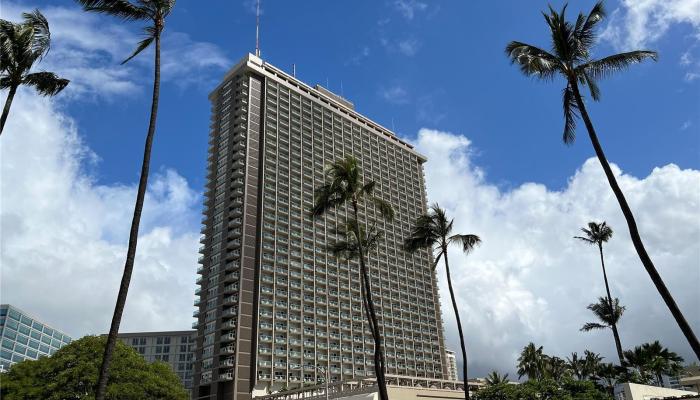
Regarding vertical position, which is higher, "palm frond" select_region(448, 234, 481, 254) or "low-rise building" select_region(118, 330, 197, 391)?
"low-rise building" select_region(118, 330, 197, 391)

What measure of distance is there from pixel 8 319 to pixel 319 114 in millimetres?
122251

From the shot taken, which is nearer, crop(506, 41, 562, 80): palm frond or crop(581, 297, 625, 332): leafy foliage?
crop(506, 41, 562, 80): palm frond

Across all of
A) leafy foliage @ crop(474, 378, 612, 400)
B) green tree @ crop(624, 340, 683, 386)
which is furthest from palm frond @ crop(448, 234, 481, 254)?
green tree @ crop(624, 340, 683, 386)

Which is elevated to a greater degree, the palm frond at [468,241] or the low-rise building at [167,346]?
the low-rise building at [167,346]

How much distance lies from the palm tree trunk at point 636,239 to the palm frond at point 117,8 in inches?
699

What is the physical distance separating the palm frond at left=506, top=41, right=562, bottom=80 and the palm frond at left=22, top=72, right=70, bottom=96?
1951 cm

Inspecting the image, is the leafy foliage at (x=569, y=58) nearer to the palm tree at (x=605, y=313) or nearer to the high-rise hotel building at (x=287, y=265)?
the palm tree at (x=605, y=313)

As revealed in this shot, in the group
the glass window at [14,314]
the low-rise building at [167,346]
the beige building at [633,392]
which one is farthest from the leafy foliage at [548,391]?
the glass window at [14,314]

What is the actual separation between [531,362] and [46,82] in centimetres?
7504

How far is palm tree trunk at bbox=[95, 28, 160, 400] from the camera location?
1627 centimetres

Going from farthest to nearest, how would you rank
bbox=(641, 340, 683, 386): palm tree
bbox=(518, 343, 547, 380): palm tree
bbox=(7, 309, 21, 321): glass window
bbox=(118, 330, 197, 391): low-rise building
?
bbox=(7, 309, 21, 321): glass window < bbox=(118, 330, 197, 391): low-rise building < bbox=(518, 343, 547, 380): palm tree < bbox=(641, 340, 683, 386): palm tree

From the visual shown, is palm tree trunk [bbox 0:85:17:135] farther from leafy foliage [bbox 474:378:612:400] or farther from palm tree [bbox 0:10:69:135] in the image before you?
leafy foliage [bbox 474:378:612:400]

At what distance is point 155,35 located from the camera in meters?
21.7

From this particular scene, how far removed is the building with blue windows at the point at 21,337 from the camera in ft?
Result: 538
